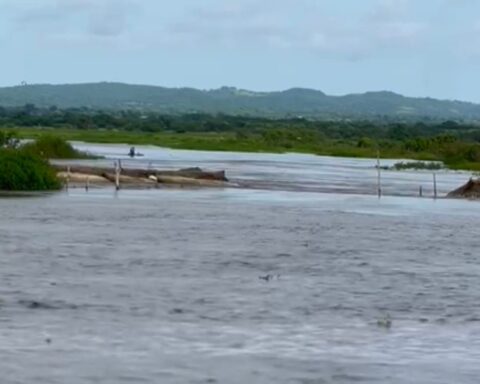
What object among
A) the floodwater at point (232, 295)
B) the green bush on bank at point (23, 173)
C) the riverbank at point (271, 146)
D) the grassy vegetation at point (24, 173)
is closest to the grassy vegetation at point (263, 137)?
the riverbank at point (271, 146)

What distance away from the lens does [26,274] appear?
2350 cm

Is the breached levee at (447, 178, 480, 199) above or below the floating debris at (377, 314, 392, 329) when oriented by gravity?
below

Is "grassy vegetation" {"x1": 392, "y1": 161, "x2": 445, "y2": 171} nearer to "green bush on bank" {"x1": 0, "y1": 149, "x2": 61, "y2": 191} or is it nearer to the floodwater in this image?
"green bush on bank" {"x1": 0, "y1": 149, "x2": 61, "y2": 191}

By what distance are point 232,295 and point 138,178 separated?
112ft

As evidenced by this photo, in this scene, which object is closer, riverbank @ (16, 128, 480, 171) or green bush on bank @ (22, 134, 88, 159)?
green bush on bank @ (22, 134, 88, 159)

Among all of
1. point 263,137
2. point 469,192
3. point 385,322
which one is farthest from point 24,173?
point 263,137

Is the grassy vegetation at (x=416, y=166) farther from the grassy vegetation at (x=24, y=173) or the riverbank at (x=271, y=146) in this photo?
the grassy vegetation at (x=24, y=173)

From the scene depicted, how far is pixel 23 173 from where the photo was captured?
47.4m

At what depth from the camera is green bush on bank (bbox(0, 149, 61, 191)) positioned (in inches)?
1859

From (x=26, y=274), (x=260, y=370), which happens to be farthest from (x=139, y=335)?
(x=26, y=274)

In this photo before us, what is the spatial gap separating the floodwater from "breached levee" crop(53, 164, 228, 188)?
10.7 m

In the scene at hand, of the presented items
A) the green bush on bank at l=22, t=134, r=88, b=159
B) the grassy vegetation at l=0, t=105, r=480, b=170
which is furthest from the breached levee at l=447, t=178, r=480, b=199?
the green bush on bank at l=22, t=134, r=88, b=159

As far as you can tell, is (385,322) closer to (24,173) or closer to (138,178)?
(24,173)

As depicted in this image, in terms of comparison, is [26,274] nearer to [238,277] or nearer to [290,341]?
Answer: [238,277]
